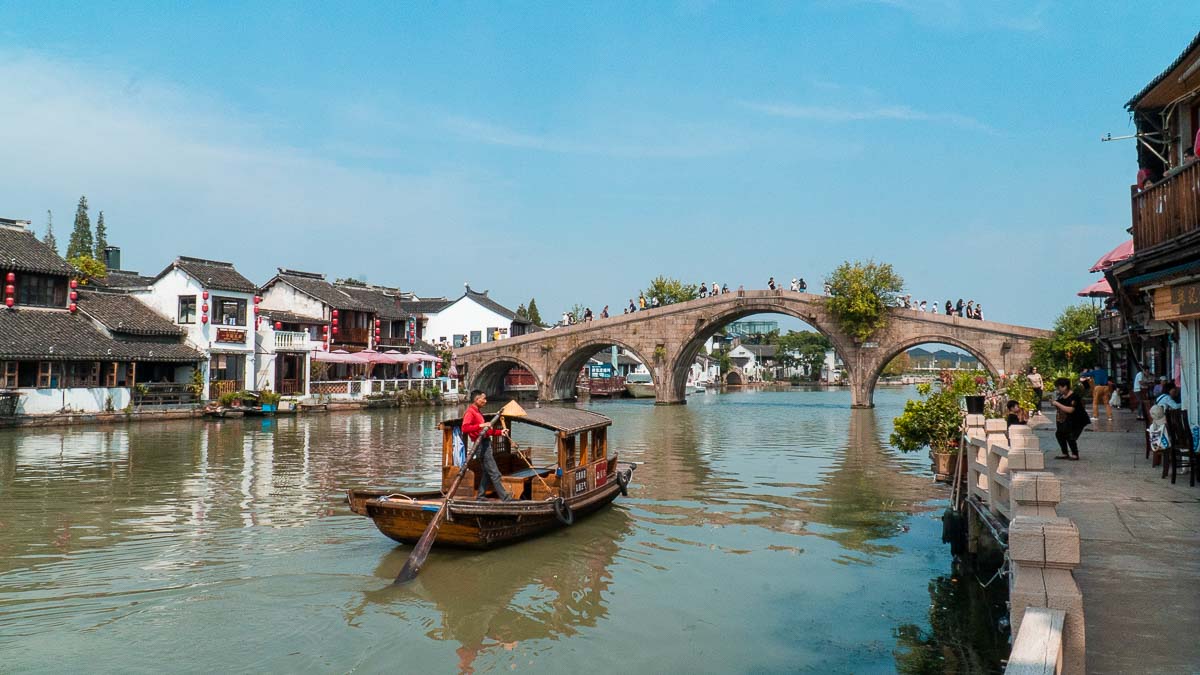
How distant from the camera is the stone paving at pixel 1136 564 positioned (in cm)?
437

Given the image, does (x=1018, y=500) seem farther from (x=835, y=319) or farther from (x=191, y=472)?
(x=835, y=319)

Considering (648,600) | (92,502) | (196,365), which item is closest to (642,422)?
(196,365)

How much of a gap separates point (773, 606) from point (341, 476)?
10.7 m

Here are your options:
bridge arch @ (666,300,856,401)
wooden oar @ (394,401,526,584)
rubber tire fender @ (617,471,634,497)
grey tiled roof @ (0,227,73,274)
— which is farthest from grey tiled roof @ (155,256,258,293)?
wooden oar @ (394,401,526,584)

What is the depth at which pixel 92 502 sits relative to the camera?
12.9 metres

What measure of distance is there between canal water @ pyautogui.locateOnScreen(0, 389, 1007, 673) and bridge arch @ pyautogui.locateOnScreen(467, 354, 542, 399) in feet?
99.4

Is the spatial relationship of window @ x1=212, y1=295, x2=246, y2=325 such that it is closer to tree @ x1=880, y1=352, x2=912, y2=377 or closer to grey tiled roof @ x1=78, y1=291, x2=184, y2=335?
grey tiled roof @ x1=78, y1=291, x2=184, y2=335

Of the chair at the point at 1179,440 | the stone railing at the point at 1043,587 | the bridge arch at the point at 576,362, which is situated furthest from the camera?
the bridge arch at the point at 576,362

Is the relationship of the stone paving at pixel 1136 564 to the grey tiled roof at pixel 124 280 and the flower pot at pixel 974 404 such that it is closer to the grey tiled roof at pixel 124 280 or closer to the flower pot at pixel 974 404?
the flower pot at pixel 974 404

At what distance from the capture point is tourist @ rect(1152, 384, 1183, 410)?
30.9ft

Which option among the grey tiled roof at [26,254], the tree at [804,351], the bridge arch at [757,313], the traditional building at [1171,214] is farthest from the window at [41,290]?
the tree at [804,351]

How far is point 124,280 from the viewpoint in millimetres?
39188

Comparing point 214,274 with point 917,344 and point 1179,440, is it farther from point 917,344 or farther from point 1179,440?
point 1179,440

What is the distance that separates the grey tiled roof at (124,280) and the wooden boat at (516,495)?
30.9 meters
